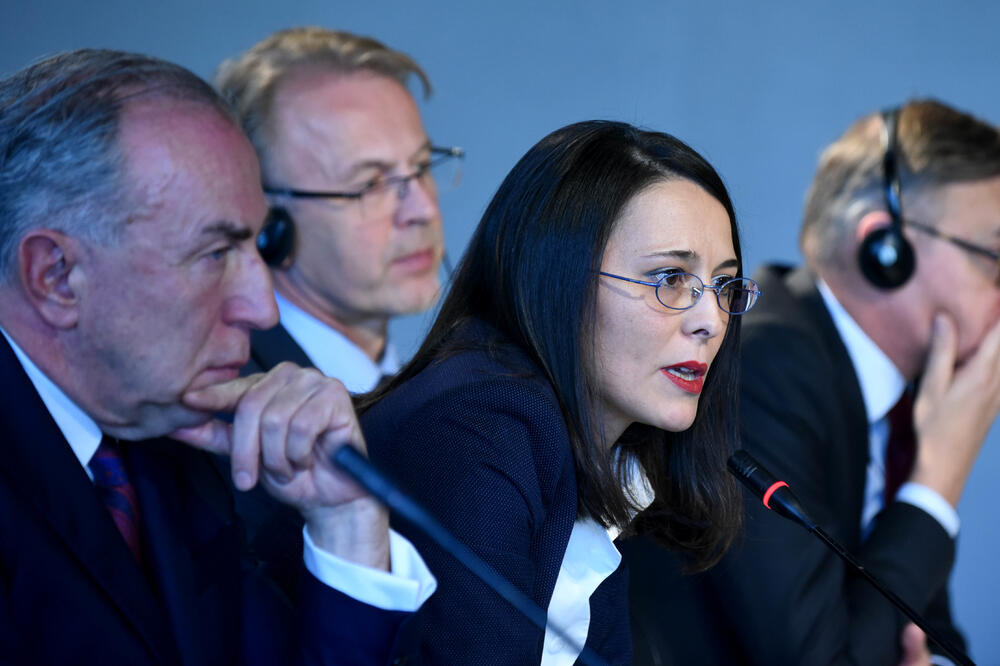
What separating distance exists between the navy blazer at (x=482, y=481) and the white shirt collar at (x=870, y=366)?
85 cm

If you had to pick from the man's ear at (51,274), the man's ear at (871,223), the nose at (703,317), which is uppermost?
the man's ear at (871,223)

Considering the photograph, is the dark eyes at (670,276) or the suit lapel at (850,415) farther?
the suit lapel at (850,415)

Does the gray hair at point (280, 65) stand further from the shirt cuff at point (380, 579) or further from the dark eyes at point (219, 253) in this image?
the shirt cuff at point (380, 579)

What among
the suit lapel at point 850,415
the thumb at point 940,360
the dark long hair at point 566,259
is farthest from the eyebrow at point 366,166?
the thumb at point 940,360

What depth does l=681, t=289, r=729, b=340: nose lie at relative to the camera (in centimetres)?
Result: 116

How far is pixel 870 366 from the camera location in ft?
5.86

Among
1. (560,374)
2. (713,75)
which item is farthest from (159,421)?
(713,75)

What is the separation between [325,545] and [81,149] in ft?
1.28

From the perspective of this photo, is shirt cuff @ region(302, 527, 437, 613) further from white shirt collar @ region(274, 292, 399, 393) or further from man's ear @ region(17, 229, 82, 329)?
white shirt collar @ region(274, 292, 399, 393)

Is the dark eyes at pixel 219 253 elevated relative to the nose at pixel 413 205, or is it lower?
elevated

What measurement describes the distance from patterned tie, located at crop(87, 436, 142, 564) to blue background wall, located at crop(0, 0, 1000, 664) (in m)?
1.24

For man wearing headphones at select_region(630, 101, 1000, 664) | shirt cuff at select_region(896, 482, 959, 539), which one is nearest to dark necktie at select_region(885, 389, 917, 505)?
man wearing headphones at select_region(630, 101, 1000, 664)

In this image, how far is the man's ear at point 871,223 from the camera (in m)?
1.77

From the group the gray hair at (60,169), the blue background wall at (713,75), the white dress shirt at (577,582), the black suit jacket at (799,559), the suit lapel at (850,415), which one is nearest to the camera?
the gray hair at (60,169)
